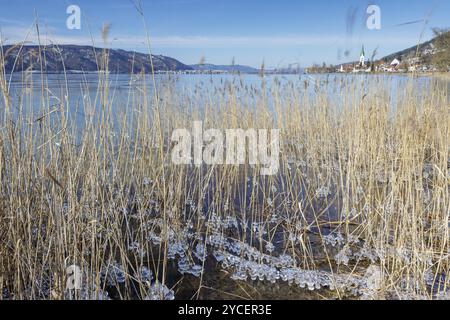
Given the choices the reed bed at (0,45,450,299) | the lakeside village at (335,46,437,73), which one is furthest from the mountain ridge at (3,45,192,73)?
the lakeside village at (335,46,437,73)

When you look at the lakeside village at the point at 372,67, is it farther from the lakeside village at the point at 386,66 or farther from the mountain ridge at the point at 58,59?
the mountain ridge at the point at 58,59

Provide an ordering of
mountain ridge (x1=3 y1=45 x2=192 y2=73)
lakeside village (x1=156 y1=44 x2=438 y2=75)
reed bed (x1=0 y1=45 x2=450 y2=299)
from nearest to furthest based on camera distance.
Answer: reed bed (x1=0 y1=45 x2=450 y2=299)
mountain ridge (x1=3 y1=45 x2=192 y2=73)
lakeside village (x1=156 y1=44 x2=438 y2=75)

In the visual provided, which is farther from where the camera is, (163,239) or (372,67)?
(372,67)

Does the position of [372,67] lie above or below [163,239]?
above

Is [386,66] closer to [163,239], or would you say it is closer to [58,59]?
[163,239]

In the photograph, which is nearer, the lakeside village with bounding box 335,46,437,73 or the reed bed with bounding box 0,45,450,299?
the reed bed with bounding box 0,45,450,299

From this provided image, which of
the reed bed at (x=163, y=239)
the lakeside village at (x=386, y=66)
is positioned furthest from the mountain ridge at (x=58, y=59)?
the lakeside village at (x=386, y=66)

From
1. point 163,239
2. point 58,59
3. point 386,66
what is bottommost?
Result: point 163,239

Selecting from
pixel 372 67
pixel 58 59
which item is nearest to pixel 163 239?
pixel 58 59

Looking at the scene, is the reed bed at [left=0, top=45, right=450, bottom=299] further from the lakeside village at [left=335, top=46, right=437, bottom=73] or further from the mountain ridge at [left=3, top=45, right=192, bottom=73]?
the lakeside village at [left=335, top=46, right=437, bottom=73]

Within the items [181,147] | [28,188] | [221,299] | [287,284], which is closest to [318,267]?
[287,284]

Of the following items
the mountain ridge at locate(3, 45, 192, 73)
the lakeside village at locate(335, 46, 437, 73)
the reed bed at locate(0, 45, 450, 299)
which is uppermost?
the lakeside village at locate(335, 46, 437, 73)
